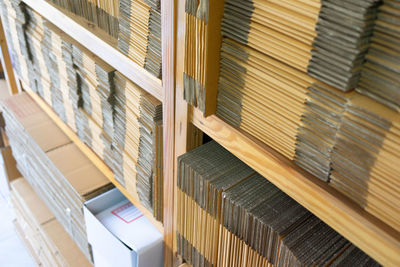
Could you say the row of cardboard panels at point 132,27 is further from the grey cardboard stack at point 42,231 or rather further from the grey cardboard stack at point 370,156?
the grey cardboard stack at point 42,231

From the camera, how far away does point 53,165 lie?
1693 millimetres

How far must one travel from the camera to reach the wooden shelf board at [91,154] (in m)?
1.28

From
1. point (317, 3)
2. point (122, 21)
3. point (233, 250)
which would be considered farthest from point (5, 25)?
point (317, 3)

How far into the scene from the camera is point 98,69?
1214mm

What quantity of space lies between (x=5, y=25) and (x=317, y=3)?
188 cm

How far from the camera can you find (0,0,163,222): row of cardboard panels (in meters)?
1.10

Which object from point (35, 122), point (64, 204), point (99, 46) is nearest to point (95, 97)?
point (99, 46)

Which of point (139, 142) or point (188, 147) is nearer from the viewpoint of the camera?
point (188, 147)

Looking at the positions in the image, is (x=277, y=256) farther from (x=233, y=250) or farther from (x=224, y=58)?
(x=224, y=58)

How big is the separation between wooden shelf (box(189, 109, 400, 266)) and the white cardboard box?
57cm

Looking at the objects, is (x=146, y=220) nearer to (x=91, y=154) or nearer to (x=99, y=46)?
(x=91, y=154)

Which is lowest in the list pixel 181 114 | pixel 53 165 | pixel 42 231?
pixel 42 231

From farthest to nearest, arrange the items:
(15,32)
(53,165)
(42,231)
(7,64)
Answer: (7,64) → (42,231) → (15,32) → (53,165)

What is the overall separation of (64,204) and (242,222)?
118 cm
